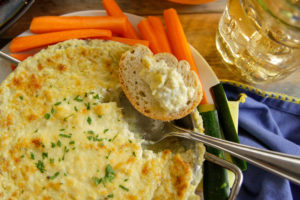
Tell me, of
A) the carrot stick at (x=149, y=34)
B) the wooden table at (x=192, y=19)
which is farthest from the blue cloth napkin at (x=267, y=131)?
the carrot stick at (x=149, y=34)

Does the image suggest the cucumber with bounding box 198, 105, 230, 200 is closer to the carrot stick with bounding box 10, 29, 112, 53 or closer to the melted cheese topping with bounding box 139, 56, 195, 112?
the melted cheese topping with bounding box 139, 56, 195, 112

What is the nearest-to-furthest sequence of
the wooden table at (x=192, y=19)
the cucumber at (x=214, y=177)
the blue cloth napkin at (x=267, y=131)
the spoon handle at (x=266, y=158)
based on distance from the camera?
the spoon handle at (x=266, y=158)
the cucumber at (x=214, y=177)
the blue cloth napkin at (x=267, y=131)
the wooden table at (x=192, y=19)

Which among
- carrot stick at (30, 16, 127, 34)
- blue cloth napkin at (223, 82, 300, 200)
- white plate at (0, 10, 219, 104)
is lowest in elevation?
blue cloth napkin at (223, 82, 300, 200)

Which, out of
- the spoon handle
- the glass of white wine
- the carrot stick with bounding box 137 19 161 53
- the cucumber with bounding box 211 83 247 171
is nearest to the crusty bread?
the spoon handle

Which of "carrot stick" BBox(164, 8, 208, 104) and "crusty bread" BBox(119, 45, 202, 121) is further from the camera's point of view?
"carrot stick" BBox(164, 8, 208, 104)

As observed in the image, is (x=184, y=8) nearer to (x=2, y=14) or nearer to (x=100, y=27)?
(x=100, y=27)

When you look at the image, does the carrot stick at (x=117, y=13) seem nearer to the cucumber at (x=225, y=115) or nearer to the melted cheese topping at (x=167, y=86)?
the melted cheese topping at (x=167, y=86)

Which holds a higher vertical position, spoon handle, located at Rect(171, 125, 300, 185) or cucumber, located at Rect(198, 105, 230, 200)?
spoon handle, located at Rect(171, 125, 300, 185)
